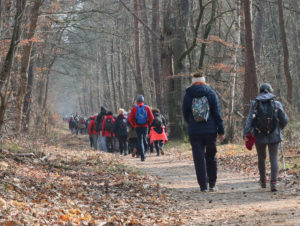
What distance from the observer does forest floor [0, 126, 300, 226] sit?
5812 mm

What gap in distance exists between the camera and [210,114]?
8.17 m

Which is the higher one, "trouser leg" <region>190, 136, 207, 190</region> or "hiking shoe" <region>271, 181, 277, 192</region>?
"trouser leg" <region>190, 136, 207, 190</region>

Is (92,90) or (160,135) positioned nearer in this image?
(160,135)

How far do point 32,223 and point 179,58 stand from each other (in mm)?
17610

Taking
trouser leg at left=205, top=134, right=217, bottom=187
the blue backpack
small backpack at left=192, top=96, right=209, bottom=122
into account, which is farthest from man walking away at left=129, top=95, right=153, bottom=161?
small backpack at left=192, top=96, right=209, bottom=122

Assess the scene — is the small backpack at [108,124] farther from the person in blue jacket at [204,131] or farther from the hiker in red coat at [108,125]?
the person in blue jacket at [204,131]

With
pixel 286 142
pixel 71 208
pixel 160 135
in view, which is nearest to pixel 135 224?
pixel 71 208

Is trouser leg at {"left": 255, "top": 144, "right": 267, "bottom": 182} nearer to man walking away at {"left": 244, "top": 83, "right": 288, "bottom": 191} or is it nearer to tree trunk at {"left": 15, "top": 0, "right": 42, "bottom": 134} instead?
man walking away at {"left": 244, "top": 83, "right": 288, "bottom": 191}

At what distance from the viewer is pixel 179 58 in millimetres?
22062

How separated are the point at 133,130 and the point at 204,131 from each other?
9147 mm

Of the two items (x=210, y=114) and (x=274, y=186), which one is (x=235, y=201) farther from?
(x=210, y=114)

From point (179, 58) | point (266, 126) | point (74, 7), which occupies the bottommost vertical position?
point (266, 126)

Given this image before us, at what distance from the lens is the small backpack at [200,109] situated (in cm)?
804

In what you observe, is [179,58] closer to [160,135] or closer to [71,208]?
[160,135]
